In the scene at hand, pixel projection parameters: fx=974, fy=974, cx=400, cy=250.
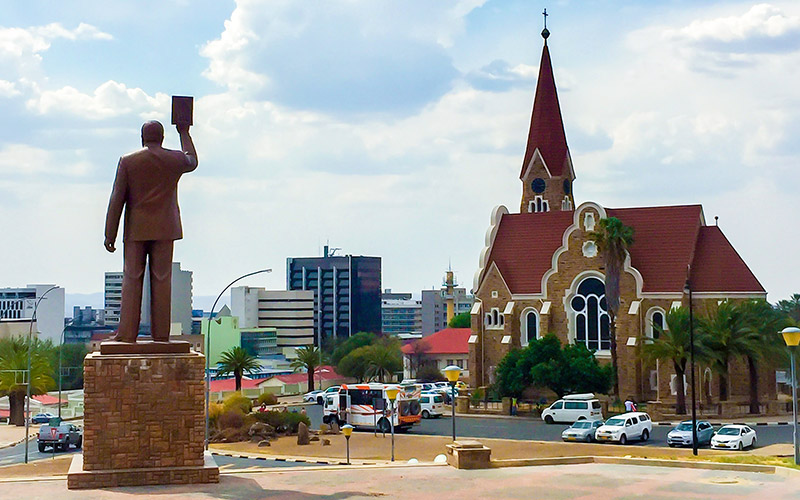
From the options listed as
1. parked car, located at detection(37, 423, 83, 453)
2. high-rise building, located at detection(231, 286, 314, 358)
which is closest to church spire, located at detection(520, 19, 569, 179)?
parked car, located at detection(37, 423, 83, 453)

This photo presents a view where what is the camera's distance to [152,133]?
62.5 ft

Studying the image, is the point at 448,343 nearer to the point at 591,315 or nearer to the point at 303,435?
the point at 591,315

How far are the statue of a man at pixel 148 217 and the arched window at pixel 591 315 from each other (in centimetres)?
4280

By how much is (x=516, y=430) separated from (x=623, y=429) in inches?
312

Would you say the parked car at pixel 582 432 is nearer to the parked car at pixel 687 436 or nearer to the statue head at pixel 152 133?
the parked car at pixel 687 436

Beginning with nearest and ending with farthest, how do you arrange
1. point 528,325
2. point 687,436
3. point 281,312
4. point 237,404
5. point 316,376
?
point 687,436 < point 237,404 < point 528,325 < point 316,376 < point 281,312

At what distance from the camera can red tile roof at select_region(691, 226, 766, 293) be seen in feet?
180

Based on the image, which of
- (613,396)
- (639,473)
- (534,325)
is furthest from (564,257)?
(639,473)

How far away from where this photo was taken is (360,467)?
20.9 meters

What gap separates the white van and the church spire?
26.8 m

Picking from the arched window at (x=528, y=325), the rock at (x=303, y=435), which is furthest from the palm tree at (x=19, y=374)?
the arched window at (x=528, y=325)

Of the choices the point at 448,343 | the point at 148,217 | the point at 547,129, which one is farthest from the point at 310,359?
the point at 148,217

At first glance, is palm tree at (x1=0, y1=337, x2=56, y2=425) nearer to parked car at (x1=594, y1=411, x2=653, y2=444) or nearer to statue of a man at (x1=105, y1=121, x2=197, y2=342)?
parked car at (x1=594, y1=411, x2=653, y2=444)

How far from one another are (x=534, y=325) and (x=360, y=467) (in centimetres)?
4096
